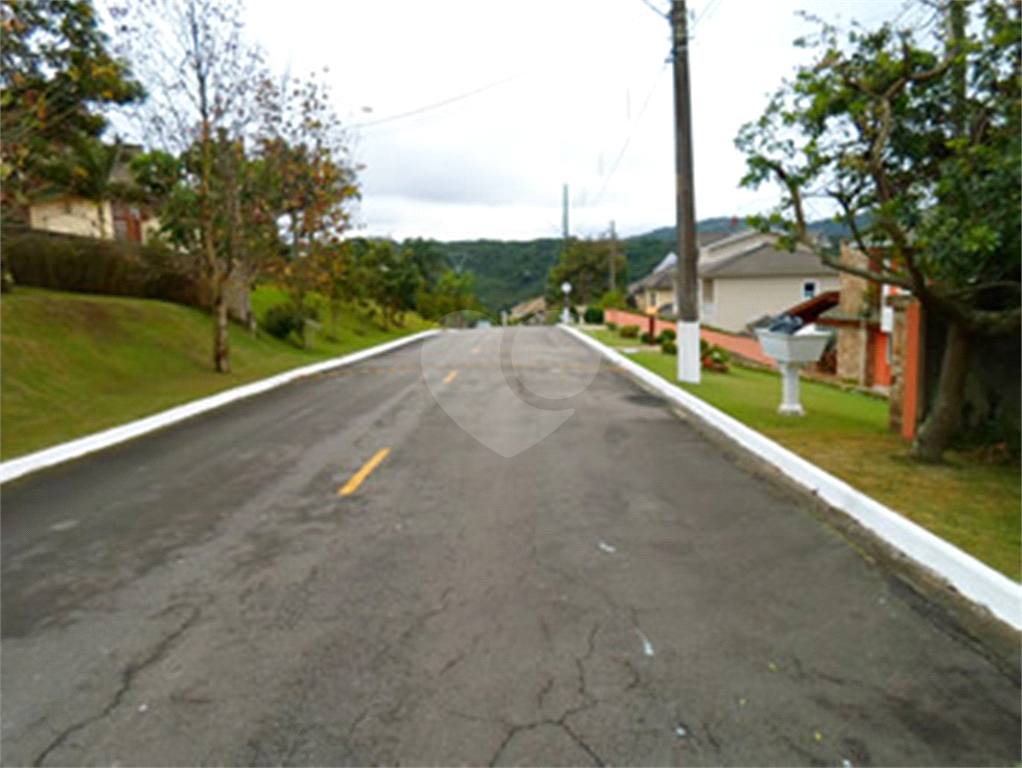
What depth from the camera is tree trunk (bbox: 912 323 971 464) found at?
771 cm

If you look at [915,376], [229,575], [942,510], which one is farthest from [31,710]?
[915,376]

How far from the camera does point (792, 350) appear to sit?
1072cm

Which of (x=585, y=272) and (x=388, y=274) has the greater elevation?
(x=585, y=272)

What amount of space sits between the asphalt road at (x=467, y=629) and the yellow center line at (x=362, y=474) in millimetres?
122

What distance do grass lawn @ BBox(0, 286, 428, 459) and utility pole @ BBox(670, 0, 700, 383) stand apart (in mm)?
10197

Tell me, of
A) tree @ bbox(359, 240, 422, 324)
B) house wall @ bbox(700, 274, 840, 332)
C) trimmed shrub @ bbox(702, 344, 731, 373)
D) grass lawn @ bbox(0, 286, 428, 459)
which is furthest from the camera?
house wall @ bbox(700, 274, 840, 332)

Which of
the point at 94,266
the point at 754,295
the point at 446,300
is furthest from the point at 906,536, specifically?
the point at 446,300

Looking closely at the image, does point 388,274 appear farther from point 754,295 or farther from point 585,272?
point 585,272

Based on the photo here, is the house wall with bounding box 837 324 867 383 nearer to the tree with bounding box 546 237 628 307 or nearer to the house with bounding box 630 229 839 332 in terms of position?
the house with bounding box 630 229 839 332

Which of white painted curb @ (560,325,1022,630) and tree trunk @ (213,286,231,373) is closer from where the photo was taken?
white painted curb @ (560,325,1022,630)

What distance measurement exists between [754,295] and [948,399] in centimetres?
3943

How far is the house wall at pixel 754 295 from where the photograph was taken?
45.2 m

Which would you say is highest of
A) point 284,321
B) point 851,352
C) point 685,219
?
point 685,219

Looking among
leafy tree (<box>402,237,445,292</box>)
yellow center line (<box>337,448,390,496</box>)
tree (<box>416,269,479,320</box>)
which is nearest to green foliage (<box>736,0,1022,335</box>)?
yellow center line (<box>337,448,390,496</box>)
